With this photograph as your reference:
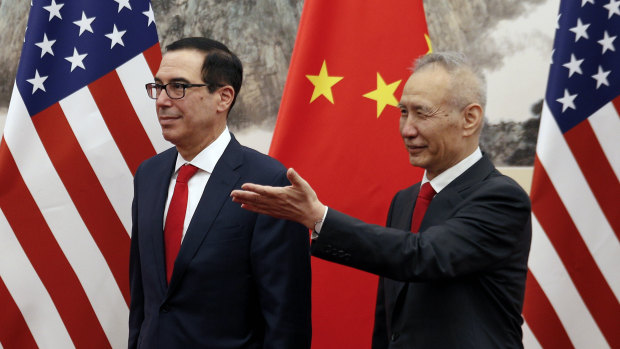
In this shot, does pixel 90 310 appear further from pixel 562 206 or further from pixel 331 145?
pixel 562 206

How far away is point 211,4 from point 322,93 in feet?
2.83

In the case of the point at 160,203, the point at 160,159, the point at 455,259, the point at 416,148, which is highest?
the point at 160,159

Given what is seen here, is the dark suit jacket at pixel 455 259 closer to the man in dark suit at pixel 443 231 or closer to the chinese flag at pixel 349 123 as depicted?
the man in dark suit at pixel 443 231

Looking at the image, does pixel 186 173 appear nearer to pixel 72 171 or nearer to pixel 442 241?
pixel 72 171

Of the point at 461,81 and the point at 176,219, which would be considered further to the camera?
the point at 176,219

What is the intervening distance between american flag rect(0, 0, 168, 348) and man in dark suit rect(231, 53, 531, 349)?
4.63 feet

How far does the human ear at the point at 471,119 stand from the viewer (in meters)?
1.86

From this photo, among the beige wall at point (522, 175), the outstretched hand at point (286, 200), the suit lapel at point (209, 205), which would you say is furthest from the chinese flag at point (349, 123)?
the outstretched hand at point (286, 200)

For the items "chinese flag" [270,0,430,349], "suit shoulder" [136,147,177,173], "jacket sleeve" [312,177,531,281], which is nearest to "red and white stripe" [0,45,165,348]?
"suit shoulder" [136,147,177,173]

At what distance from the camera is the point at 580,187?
107 inches

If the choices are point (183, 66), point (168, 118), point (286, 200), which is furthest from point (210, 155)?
point (286, 200)

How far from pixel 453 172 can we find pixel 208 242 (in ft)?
2.57

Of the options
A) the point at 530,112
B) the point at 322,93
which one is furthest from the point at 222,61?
the point at 530,112

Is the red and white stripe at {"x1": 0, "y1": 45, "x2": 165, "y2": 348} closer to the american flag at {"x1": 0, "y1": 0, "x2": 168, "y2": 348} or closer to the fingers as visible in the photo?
the american flag at {"x1": 0, "y1": 0, "x2": 168, "y2": 348}
